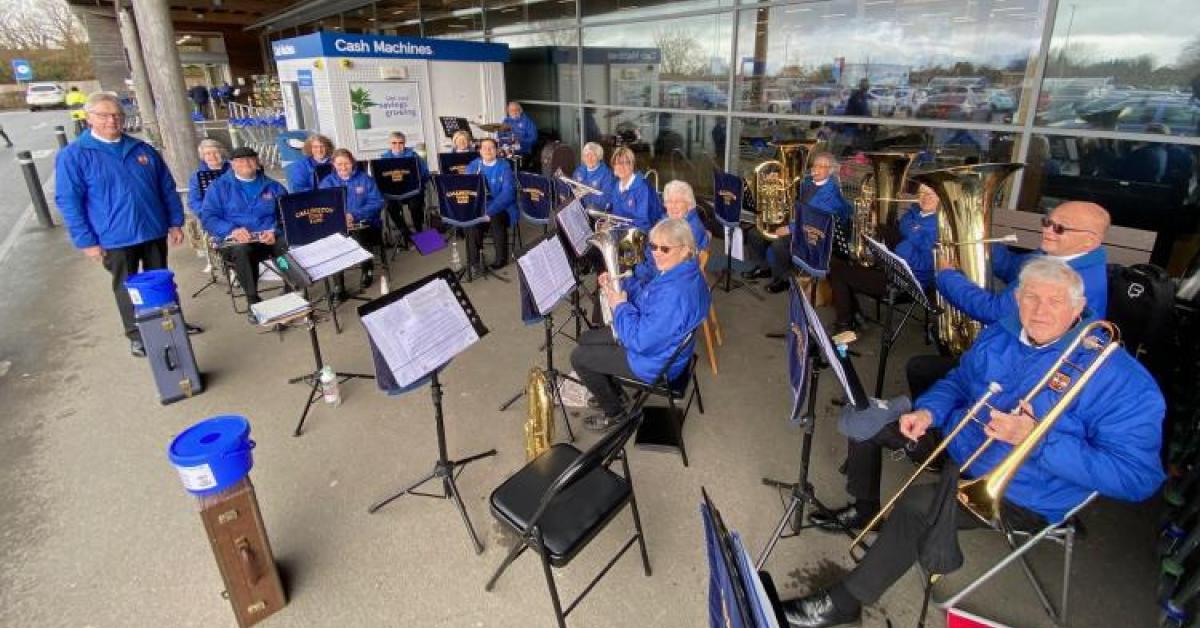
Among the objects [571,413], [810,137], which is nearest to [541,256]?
[571,413]

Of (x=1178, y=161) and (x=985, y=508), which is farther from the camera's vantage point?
(x=1178, y=161)

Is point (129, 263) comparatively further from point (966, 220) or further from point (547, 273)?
point (966, 220)

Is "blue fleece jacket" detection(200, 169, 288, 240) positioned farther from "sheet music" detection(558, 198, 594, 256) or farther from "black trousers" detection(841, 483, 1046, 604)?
"black trousers" detection(841, 483, 1046, 604)

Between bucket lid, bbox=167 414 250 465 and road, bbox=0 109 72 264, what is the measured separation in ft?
24.9

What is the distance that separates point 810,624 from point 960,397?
45.9 inches

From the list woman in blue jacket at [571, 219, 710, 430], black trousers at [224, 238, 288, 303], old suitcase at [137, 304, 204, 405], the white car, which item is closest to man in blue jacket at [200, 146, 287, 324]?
black trousers at [224, 238, 288, 303]

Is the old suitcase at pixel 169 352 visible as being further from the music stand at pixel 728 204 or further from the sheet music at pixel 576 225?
the music stand at pixel 728 204

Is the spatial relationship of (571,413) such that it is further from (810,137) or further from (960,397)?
(810,137)

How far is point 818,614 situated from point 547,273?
2.11 metres

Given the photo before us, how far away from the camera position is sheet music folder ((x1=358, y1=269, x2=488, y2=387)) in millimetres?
2395

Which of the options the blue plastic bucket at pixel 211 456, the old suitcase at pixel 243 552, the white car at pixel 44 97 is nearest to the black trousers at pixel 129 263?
the blue plastic bucket at pixel 211 456

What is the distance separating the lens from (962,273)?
3320mm

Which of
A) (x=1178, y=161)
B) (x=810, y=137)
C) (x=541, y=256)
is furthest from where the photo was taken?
(x=810, y=137)

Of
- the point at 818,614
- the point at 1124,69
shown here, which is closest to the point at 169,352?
the point at 818,614
